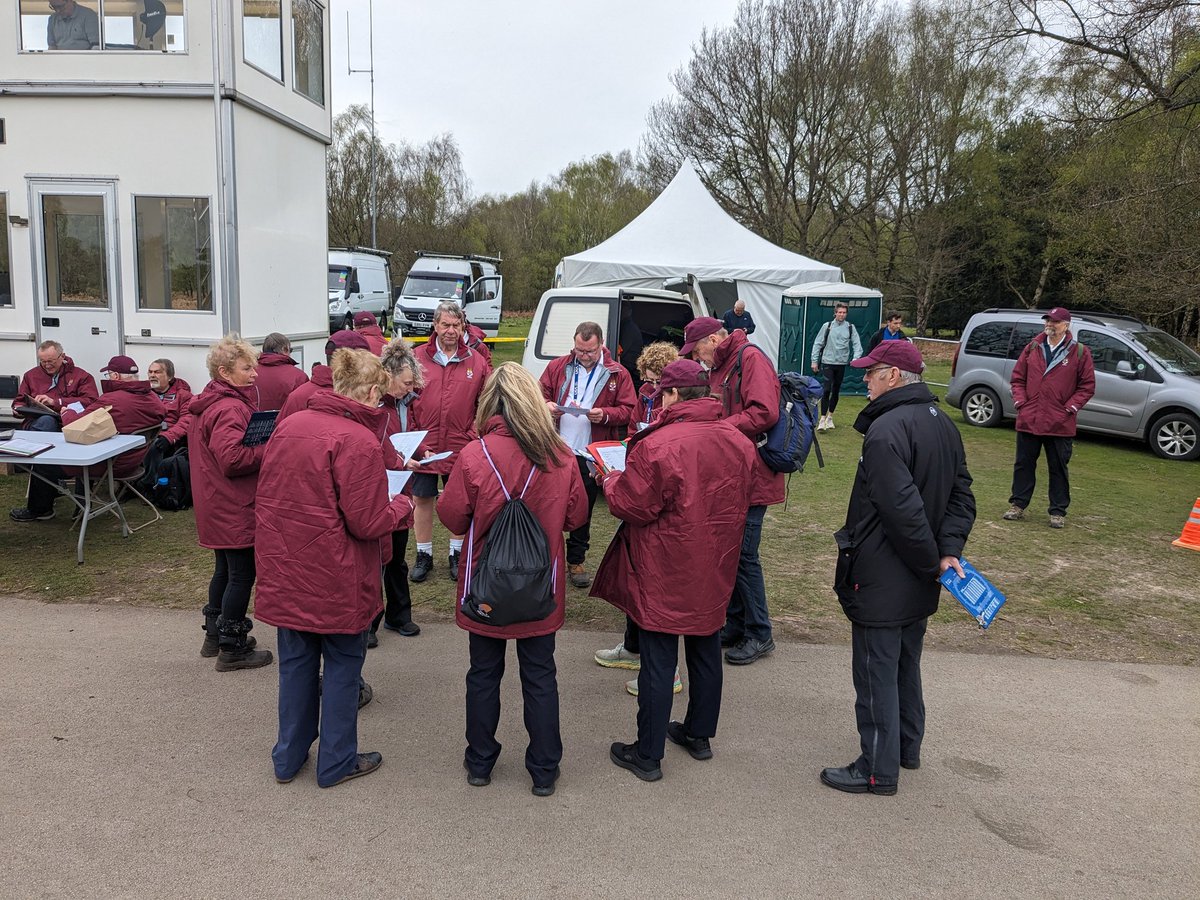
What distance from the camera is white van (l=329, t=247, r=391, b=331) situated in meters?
23.9

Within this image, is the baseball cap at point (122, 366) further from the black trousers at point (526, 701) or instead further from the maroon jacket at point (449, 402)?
the black trousers at point (526, 701)

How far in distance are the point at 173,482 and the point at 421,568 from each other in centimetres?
310

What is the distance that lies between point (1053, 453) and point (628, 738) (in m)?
5.82

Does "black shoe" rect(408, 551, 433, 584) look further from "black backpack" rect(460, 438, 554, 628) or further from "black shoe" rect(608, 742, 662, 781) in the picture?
"black backpack" rect(460, 438, 554, 628)

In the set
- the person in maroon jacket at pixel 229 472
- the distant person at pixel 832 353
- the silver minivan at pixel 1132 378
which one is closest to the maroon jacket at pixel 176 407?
the person in maroon jacket at pixel 229 472

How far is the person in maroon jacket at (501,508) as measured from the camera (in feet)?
11.4

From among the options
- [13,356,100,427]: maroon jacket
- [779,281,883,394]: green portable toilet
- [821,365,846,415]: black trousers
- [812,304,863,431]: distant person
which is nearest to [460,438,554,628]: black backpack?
[13,356,100,427]: maroon jacket

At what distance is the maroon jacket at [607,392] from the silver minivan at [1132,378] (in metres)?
8.32

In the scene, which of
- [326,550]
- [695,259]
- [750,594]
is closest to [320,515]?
[326,550]

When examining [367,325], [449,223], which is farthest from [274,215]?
[449,223]

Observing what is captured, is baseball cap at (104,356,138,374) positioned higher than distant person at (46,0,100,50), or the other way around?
distant person at (46,0,100,50)

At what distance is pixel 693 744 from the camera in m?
4.00

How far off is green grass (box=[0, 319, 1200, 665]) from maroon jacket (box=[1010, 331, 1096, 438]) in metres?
1.00

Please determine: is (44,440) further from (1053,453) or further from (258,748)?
(1053,453)
